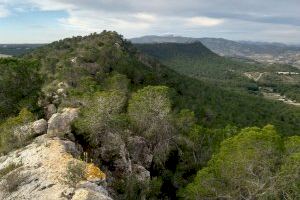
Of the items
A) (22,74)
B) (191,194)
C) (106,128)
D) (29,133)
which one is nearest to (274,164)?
(191,194)

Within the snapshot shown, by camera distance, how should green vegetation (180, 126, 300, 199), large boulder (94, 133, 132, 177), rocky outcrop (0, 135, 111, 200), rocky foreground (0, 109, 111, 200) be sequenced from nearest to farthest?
rocky outcrop (0, 135, 111, 200), rocky foreground (0, 109, 111, 200), green vegetation (180, 126, 300, 199), large boulder (94, 133, 132, 177)

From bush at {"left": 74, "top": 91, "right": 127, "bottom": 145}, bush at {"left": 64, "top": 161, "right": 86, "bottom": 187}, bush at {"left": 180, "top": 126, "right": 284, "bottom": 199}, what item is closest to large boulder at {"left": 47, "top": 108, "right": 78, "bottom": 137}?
bush at {"left": 74, "top": 91, "right": 127, "bottom": 145}

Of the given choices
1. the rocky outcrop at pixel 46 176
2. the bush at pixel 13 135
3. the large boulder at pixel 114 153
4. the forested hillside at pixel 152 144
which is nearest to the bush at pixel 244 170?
the forested hillside at pixel 152 144

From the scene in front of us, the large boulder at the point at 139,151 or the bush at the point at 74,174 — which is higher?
the bush at the point at 74,174

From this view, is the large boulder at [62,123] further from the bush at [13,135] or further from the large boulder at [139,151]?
the large boulder at [139,151]

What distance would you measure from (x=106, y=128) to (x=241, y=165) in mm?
12277

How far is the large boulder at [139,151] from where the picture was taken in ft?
134

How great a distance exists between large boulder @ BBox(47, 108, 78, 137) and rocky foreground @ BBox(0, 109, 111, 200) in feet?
7.04

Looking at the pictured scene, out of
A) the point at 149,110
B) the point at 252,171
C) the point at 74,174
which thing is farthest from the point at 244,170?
the point at 74,174

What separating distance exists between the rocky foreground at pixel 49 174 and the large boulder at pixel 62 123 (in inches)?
84.5

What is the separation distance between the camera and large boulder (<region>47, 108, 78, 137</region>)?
124 ft

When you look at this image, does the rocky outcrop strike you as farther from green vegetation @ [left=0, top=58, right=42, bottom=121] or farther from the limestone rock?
green vegetation @ [left=0, top=58, right=42, bottom=121]

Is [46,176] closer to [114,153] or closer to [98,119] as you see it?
[98,119]

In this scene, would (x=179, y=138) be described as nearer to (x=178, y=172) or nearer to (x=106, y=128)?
(x=178, y=172)
